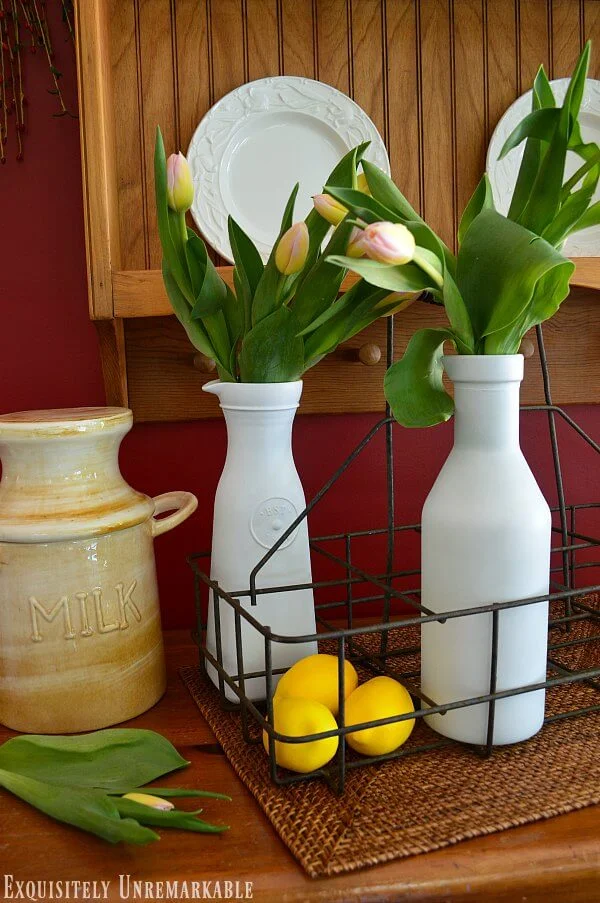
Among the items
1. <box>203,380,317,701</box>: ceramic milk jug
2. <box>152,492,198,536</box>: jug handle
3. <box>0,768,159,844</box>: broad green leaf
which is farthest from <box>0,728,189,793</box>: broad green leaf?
<box>152,492,198,536</box>: jug handle

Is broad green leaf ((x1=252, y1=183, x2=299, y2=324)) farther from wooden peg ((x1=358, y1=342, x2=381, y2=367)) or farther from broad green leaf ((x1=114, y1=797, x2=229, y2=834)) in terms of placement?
broad green leaf ((x1=114, y1=797, x2=229, y2=834))

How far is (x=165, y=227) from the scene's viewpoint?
26.1 inches

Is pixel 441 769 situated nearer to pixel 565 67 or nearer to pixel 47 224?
pixel 47 224

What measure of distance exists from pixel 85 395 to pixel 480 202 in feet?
1.81

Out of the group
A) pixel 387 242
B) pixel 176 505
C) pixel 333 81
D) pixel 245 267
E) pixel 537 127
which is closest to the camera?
pixel 387 242

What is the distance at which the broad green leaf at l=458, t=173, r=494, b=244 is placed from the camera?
0.64 metres

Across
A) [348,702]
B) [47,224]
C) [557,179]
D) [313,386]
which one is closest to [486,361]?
[557,179]

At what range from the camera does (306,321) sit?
0.67m

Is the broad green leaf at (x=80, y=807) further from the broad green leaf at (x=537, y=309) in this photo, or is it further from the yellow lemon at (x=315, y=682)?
the broad green leaf at (x=537, y=309)

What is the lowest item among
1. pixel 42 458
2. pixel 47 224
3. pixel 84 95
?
pixel 42 458

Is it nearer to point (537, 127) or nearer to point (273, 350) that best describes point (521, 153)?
point (537, 127)

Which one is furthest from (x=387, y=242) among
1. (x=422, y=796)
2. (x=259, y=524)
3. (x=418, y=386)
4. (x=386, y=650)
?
(x=386, y=650)

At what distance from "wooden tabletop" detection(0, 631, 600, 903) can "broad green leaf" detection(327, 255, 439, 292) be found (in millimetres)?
389

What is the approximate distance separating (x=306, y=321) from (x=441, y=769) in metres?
0.39
